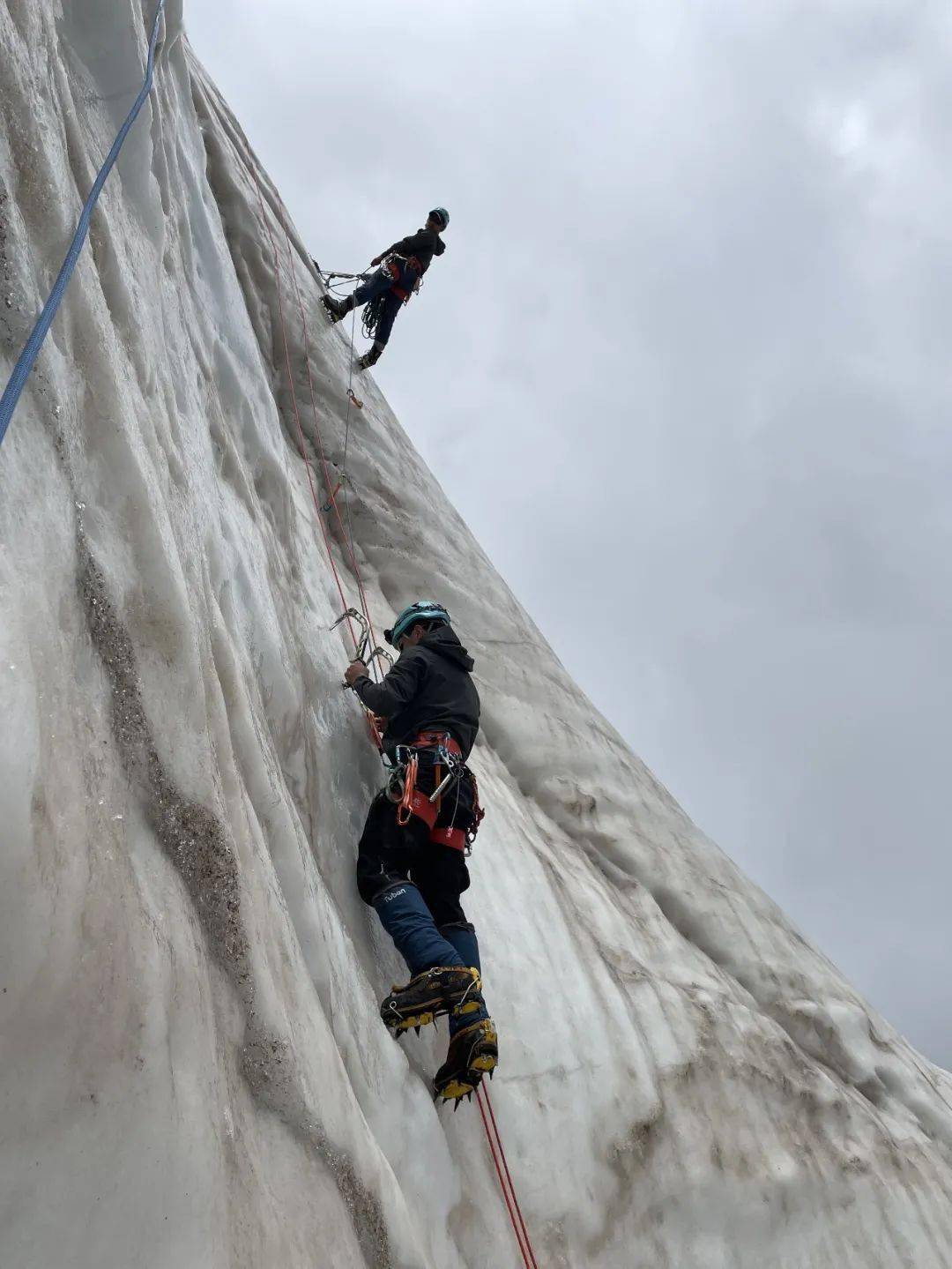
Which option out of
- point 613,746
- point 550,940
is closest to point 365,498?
point 613,746

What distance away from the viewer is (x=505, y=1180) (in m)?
3.73

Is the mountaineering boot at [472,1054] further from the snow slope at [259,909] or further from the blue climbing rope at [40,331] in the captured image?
the blue climbing rope at [40,331]

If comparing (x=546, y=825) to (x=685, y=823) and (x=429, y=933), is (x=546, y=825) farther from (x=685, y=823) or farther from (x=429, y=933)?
(x=429, y=933)

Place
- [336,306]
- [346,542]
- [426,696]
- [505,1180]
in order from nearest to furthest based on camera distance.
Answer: [505,1180]
[426,696]
[346,542]
[336,306]

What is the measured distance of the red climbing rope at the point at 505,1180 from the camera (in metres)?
3.62

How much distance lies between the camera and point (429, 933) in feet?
10.9

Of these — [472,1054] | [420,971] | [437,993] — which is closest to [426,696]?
[420,971]

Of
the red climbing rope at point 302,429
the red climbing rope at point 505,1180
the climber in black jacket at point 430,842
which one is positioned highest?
the red climbing rope at point 302,429

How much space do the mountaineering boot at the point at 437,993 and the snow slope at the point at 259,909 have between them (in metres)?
0.21

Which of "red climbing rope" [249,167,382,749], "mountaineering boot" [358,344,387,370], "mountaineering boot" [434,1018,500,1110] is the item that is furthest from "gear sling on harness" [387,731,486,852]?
"mountaineering boot" [358,344,387,370]

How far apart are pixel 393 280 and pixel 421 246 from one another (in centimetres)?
39

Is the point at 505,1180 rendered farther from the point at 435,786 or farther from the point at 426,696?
the point at 426,696

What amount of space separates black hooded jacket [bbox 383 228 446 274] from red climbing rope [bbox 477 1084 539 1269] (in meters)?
7.03

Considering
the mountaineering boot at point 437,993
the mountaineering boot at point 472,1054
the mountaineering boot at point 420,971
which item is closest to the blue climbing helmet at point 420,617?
the mountaineering boot at point 420,971
